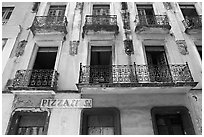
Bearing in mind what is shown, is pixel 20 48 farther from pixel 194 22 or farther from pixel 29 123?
pixel 194 22

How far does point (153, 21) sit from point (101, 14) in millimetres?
2930

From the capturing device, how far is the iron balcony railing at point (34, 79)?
6.81 meters

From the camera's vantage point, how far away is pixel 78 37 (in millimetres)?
8617

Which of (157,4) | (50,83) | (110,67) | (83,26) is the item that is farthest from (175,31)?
(50,83)

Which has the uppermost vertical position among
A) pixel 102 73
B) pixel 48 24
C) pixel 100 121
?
pixel 48 24

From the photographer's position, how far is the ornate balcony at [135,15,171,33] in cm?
848

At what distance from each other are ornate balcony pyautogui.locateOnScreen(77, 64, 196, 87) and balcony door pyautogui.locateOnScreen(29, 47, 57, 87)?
A: 4.98ft

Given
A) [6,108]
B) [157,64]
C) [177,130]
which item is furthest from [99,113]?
[157,64]

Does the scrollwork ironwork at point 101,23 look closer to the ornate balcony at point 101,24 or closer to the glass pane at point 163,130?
the ornate balcony at point 101,24

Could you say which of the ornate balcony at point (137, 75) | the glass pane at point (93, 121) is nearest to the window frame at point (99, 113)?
the glass pane at point (93, 121)

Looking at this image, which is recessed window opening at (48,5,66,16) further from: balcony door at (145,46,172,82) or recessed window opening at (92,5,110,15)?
balcony door at (145,46,172,82)

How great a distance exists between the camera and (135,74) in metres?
6.82

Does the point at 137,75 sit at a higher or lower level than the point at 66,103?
higher

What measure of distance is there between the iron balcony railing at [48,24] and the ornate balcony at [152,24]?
12.2 feet
